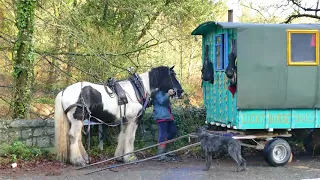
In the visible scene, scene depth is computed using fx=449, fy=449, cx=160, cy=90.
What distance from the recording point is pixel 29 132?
9836mm

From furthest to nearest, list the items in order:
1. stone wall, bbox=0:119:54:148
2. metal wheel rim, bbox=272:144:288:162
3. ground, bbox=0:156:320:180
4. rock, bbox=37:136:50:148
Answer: rock, bbox=37:136:50:148, stone wall, bbox=0:119:54:148, metal wheel rim, bbox=272:144:288:162, ground, bbox=0:156:320:180

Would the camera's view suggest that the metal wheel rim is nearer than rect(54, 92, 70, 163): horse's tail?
No

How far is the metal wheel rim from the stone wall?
4.82 meters

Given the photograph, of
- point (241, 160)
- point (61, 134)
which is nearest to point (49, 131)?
point (61, 134)

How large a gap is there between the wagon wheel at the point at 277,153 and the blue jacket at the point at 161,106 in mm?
2202

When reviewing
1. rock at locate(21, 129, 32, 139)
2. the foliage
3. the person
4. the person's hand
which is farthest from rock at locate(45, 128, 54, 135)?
the person's hand

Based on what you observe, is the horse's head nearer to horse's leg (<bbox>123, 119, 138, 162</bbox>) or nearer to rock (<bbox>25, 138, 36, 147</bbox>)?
horse's leg (<bbox>123, 119, 138, 162</bbox>)

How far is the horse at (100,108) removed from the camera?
8.80m

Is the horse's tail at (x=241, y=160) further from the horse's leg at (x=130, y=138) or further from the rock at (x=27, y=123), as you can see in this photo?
the rock at (x=27, y=123)

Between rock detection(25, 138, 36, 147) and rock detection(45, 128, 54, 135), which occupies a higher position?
rock detection(45, 128, 54, 135)

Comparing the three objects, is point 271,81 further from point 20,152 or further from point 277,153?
point 20,152

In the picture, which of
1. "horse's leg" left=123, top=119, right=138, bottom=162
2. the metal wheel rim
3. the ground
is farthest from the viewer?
"horse's leg" left=123, top=119, right=138, bottom=162

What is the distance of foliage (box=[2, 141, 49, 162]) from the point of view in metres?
9.12

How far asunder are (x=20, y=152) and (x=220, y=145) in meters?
4.08
